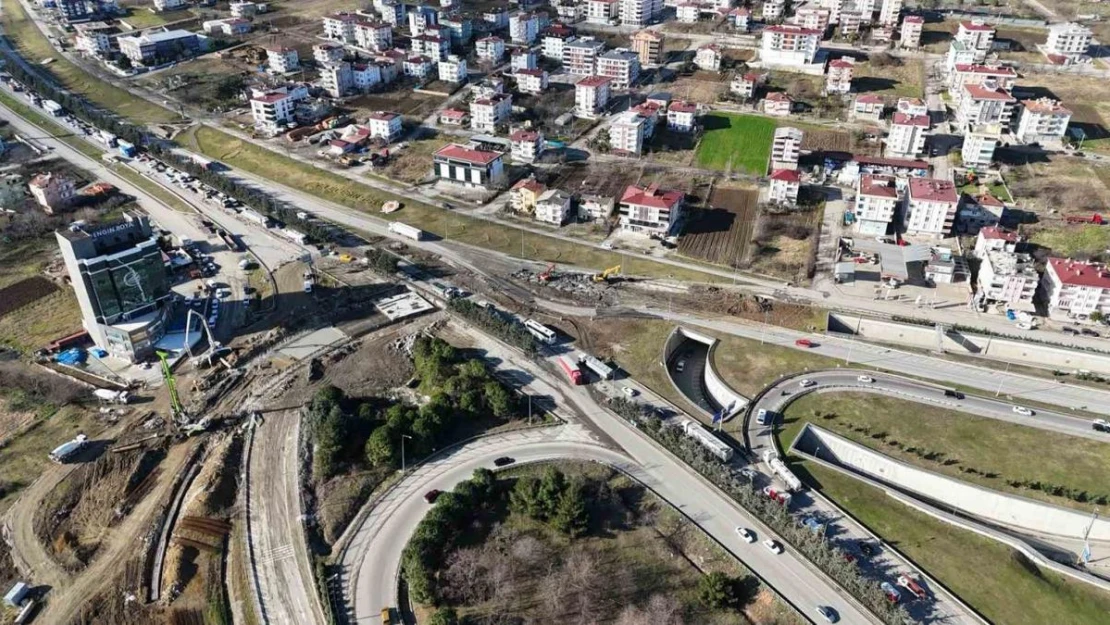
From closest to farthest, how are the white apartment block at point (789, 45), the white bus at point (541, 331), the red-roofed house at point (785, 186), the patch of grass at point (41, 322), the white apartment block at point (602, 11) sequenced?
the white bus at point (541, 331)
the patch of grass at point (41, 322)
the red-roofed house at point (785, 186)
the white apartment block at point (789, 45)
the white apartment block at point (602, 11)

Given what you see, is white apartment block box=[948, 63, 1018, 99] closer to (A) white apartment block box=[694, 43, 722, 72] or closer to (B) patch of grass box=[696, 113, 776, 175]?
(B) patch of grass box=[696, 113, 776, 175]

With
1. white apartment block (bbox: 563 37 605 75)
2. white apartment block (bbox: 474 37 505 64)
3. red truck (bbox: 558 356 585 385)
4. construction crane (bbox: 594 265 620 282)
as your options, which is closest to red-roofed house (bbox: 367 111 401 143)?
white apartment block (bbox: 474 37 505 64)

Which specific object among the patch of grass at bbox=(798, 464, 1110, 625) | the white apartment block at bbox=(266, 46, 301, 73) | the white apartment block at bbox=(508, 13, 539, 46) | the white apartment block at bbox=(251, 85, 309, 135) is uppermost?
the white apartment block at bbox=(508, 13, 539, 46)

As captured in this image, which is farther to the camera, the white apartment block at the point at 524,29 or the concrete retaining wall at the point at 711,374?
the white apartment block at the point at 524,29

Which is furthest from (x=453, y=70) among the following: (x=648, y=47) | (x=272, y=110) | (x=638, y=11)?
(x=638, y=11)

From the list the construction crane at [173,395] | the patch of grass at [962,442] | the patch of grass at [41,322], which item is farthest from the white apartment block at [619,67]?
the construction crane at [173,395]

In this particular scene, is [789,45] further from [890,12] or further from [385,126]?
[385,126]

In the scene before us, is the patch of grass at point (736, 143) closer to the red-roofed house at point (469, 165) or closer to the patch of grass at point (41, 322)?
the red-roofed house at point (469, 165)
